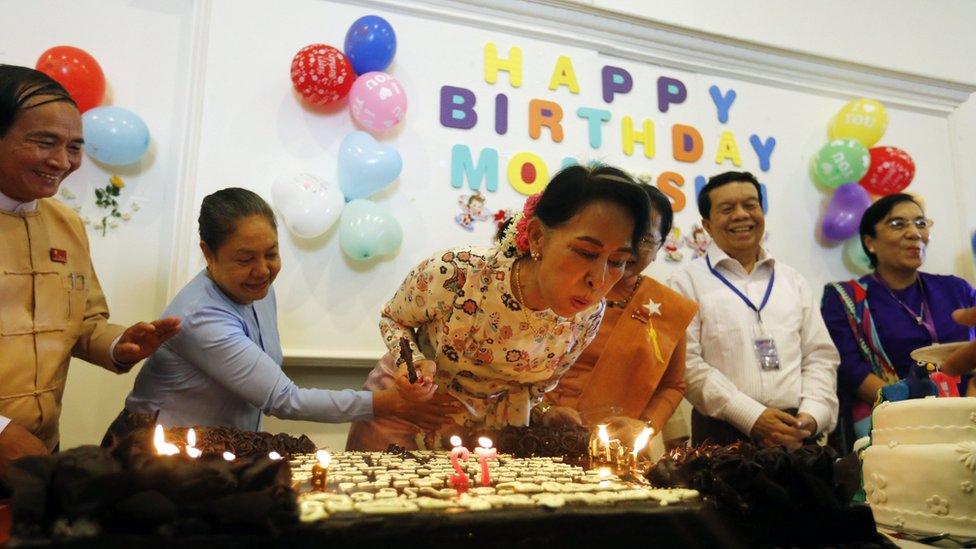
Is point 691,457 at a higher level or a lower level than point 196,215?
lower

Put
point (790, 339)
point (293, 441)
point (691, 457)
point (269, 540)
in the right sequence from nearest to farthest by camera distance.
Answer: point (269, 540), point (691, 457), point (293, 441), point (790, 339)

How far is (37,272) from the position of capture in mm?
2088

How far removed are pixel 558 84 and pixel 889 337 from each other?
2.23 meters

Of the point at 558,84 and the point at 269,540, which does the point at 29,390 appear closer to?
the point at 269,540

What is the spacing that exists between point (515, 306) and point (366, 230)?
1530 mm

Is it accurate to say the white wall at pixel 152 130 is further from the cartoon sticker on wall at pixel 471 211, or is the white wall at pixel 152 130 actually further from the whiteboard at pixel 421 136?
the cartoon sticker on wall at pixel 471 211

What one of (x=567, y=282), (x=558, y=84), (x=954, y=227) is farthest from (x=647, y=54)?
(x=567, y=282)

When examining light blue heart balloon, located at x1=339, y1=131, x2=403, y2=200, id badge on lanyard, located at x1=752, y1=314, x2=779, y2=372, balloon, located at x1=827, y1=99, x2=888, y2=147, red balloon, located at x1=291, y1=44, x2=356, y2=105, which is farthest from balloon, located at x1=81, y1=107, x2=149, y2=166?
balloon, located at x1=827, y1=99, x2=888, y2=147

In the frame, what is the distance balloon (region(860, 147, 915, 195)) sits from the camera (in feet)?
14.7

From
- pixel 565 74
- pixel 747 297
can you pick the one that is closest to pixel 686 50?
pixel 565 74

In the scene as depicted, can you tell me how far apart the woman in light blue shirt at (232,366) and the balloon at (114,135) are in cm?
104

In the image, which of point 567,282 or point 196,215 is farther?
point 196,215

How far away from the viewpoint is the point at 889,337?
3467 mm

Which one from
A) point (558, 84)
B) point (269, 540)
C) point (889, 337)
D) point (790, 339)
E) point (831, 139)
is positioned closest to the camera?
point (269, 540)
